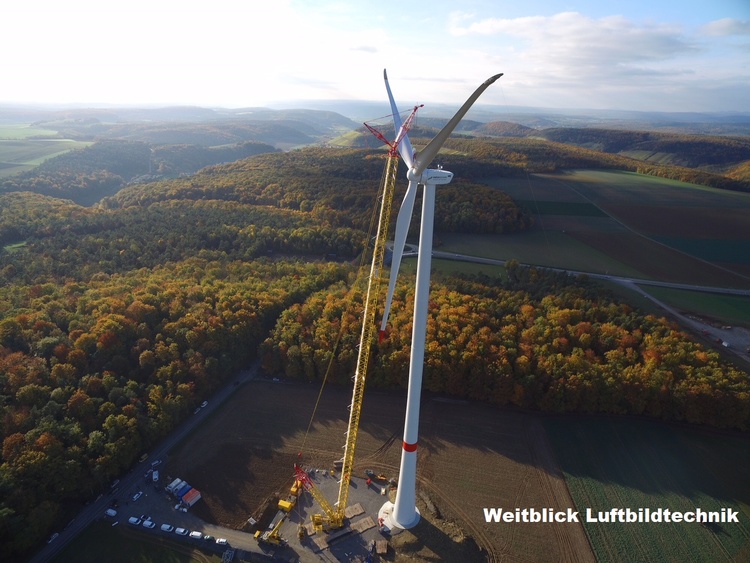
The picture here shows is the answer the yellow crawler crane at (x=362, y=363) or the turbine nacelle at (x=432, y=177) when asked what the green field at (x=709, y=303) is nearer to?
the yellow crawler crane at (x=362, y=363)

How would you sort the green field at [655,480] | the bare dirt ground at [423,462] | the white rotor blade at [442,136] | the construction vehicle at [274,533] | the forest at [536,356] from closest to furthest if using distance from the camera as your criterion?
the white rotor blade at [442,136]
the construction vehicle at [274,533]
the green field at [655,480]
the bare dirt ground at [423,462]
the forest at [536,356]

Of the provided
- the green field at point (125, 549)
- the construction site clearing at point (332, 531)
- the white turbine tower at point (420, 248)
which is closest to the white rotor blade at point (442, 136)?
the white turbine tower at point (420, 248)

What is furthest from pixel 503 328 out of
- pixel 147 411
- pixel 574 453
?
pixel 147 411

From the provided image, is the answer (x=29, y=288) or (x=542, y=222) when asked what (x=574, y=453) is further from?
(x=29, y=288)

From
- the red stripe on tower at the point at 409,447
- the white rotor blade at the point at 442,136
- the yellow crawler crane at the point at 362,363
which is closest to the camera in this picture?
the white rotor blade at the point at 442,136

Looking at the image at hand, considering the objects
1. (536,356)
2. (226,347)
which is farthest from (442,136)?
(226,347)

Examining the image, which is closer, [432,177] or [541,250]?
[432,177]

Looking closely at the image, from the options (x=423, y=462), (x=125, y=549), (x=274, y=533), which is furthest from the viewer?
(x=423, y=462)

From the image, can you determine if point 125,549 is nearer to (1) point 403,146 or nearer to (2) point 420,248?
(2) point 420,248
